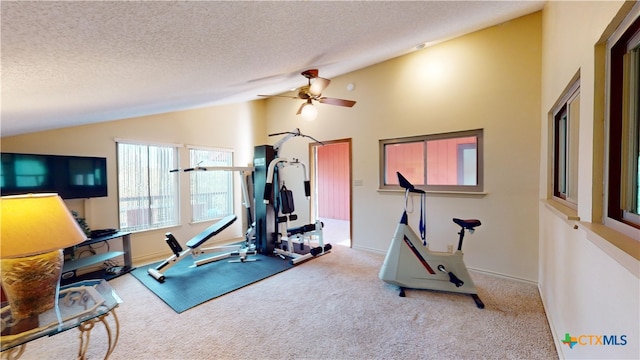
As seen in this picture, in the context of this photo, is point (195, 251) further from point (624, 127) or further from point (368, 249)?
point (624, 127)

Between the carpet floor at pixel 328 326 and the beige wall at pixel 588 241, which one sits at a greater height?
the beige wall at pixel 588 241

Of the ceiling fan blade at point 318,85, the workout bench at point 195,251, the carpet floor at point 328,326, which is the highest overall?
the ceiling fan blade at point 318,85

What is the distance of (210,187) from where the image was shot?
4.94 m

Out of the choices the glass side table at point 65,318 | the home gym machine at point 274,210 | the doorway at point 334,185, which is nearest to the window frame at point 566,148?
the home gym machine at point 274,210

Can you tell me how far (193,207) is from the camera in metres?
4.66

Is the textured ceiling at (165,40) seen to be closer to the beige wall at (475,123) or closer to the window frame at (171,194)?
the beige wall at (475,123)

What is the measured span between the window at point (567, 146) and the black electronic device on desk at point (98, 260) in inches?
186

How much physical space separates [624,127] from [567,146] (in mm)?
1225

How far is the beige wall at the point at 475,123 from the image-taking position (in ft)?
9.53

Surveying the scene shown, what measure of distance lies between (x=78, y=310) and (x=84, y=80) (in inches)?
52.3

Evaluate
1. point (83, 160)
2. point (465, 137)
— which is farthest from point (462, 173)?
point (83, 160)

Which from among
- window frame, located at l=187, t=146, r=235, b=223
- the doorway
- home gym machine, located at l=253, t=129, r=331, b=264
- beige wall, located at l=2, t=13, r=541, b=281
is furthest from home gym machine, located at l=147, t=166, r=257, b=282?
the doorway

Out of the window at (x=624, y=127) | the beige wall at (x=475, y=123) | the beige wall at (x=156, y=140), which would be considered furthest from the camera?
the beige wall at (x=156, y=140)

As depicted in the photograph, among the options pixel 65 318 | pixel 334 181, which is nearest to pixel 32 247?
pixel 65 318
